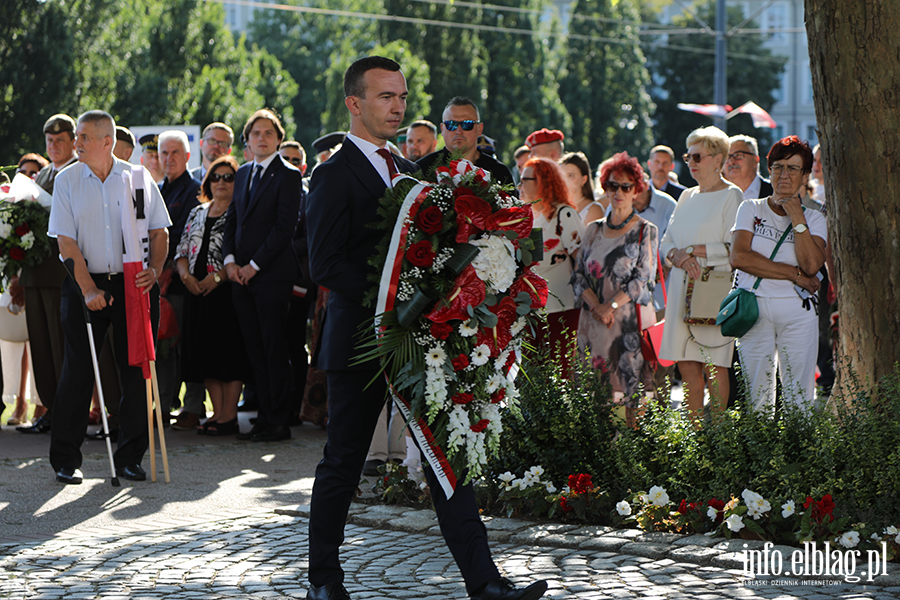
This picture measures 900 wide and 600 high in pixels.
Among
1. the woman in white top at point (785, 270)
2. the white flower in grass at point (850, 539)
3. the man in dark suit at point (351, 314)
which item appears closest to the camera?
the man in dark suit at point (351, 314)

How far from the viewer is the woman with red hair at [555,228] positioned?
8.67 m

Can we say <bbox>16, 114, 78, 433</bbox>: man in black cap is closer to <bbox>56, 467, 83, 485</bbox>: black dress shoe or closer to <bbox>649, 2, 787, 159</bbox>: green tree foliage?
<bbox>56, 467, 83, 485</bbox>: black dress shoe

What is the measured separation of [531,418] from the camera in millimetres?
6809

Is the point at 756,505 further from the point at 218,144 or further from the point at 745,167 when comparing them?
the point at 218,144

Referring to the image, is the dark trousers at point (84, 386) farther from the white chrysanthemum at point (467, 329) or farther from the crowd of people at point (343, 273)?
the white chrysanthemum at point (467, 329)

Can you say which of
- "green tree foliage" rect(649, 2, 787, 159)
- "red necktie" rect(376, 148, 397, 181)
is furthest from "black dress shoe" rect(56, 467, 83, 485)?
"green tree foliage" rect(649, 2, 787, 159)

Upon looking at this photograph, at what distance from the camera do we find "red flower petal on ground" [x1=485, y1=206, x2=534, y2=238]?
15.0 ft

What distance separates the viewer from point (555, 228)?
870 centimetres

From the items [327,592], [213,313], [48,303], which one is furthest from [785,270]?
[48,303]

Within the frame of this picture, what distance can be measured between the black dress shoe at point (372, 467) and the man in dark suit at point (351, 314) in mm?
3133

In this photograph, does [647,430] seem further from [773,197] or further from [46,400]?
[46,400]

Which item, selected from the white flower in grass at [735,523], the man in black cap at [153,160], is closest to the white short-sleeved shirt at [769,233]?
the white flower in grass at [735,523]

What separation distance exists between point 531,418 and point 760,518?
1.63 metres

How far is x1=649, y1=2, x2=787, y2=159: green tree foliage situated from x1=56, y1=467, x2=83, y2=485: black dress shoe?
5927cm
